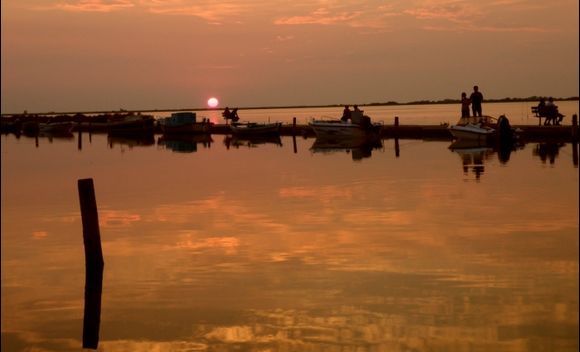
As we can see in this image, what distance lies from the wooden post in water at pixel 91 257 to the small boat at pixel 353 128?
4365 centimetres

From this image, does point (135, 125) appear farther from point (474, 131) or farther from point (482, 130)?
point (482, 130)

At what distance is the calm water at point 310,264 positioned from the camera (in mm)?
12867

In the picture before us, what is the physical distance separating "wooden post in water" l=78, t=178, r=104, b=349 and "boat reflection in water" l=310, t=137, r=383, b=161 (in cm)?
3068

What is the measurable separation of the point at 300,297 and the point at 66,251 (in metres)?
7.58

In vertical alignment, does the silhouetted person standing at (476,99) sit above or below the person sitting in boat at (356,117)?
above

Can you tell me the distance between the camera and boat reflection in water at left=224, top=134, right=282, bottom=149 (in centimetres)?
6594

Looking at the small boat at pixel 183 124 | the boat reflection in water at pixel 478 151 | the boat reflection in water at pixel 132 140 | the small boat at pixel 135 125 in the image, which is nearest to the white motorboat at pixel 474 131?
the boat reflection in water at pixel 478 151

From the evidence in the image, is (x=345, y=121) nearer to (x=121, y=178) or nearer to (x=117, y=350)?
(x=121, y=178)

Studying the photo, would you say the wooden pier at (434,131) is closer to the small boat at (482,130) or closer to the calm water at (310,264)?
the small boat at (482,130)

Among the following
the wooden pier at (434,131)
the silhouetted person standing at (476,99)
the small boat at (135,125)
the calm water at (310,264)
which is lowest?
the calm water at (310,264)

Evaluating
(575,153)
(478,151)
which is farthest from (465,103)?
(575,153)

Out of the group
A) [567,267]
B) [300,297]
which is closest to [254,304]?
[300,297]

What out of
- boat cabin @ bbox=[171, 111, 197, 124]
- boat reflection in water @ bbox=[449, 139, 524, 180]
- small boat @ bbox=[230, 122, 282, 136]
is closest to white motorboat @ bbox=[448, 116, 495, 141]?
boat reflection in water @ bbox=[449, 139, 524, 180]

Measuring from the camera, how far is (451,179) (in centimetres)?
3431
